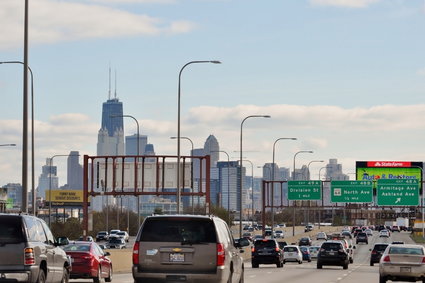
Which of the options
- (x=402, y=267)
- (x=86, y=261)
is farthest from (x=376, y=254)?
(x=86, y=261)

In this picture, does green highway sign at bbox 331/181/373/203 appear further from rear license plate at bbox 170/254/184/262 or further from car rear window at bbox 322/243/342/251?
rear license plate at bbox 170/254/184/262

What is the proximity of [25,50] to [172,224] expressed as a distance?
40.3ft

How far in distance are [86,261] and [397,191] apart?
242 ft

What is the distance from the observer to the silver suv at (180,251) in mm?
25266

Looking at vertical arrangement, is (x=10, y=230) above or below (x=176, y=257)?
above

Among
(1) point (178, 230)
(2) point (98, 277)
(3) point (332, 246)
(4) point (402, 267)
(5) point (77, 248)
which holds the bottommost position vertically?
(3) point (332, 246)

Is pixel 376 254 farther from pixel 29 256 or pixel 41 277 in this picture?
pixel 29 256

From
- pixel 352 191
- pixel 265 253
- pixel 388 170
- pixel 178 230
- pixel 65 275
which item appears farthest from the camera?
pixel 388 170

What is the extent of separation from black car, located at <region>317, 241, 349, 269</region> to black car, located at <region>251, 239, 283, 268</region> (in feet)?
7.15

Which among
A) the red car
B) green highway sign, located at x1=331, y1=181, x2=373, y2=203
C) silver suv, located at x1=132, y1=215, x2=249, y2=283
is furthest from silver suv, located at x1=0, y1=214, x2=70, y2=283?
green highway sign, located at x1=331, y1=181, x2=373, y2=203

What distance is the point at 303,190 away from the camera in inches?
4274

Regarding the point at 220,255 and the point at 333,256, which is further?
the point at 333,256

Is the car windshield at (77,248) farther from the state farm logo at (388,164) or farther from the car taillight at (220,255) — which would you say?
the state farm logo at (388,164)

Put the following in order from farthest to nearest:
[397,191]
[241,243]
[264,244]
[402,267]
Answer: [397,191], [264,244], [402,267], [241,243]
